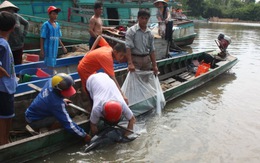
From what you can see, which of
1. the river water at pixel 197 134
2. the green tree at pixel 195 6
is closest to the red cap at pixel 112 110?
the river water at pixel 197 134

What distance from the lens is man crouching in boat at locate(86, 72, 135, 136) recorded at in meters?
3.67

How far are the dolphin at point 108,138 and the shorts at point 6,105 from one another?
1.28m

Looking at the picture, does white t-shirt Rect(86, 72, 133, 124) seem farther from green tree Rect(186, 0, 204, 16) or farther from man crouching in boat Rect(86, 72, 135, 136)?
green tree Rect(186, 0, 204, 16)

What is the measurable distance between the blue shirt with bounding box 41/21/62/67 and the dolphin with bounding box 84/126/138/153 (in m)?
2.26

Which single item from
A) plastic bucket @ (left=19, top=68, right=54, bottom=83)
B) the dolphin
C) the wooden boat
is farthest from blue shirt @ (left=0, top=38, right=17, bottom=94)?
the wooden boat

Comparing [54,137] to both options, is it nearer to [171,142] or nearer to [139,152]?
[139,152]

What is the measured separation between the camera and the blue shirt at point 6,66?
10.4 feet

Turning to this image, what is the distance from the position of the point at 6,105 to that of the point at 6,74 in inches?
16.9

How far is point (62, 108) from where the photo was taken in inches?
147

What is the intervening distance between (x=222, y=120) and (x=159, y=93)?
1624 mm

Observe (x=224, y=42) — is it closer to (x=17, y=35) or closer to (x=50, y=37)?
(x=50, y=37)

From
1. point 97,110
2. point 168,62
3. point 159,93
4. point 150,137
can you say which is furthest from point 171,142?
point 168,62

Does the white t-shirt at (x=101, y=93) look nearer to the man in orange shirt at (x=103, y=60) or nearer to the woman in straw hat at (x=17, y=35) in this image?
the man in orange shirt at (x=103, y=60)

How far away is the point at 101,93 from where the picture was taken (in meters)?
3.80
